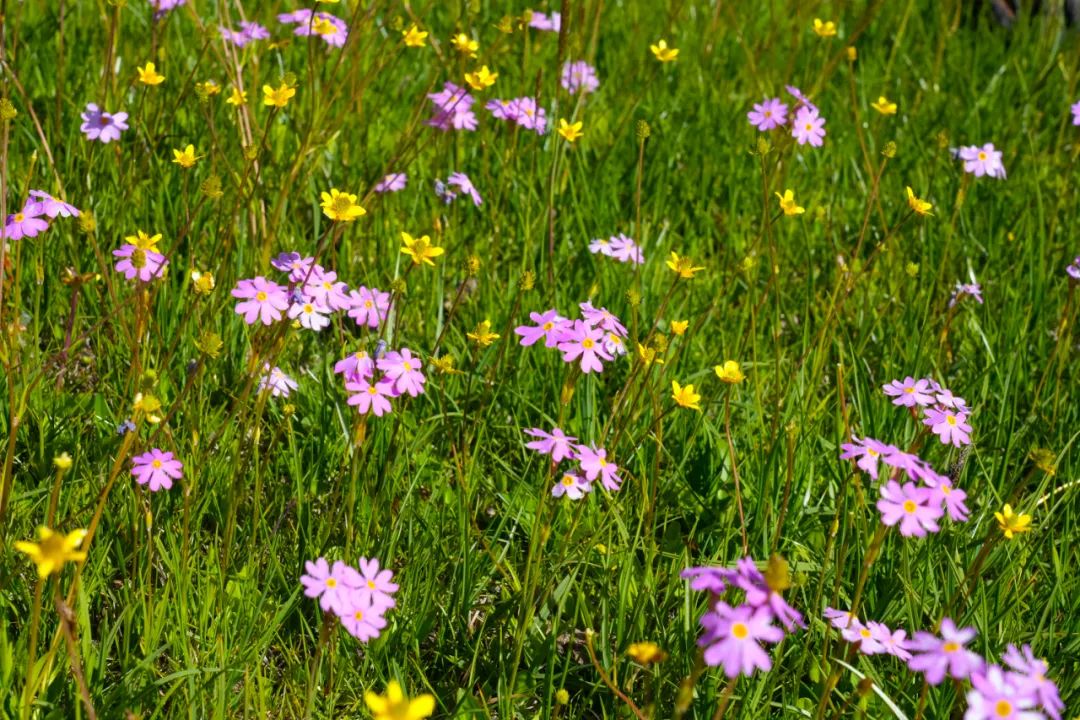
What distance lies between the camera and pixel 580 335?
180cm

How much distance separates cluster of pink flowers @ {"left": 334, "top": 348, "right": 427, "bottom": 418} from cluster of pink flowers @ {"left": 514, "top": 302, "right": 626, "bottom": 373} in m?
0.20

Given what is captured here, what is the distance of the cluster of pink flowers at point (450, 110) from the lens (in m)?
2.67

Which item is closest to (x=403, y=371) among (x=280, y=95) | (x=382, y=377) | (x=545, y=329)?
(x=382, y=377)

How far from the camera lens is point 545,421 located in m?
2.23

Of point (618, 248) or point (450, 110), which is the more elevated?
point (450, 110)

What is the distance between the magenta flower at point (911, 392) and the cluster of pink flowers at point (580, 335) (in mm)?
479

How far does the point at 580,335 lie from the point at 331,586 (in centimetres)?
61

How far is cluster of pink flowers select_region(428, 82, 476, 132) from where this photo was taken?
2666mm

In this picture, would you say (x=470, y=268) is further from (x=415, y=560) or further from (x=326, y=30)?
(x=326, y=30)

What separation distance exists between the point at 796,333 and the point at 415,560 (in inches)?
51.1

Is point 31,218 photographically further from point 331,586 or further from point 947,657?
point 947,657

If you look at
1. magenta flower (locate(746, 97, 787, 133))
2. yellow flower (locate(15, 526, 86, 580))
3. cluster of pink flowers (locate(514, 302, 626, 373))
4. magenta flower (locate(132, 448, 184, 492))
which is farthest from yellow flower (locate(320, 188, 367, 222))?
magenta flower (locate(746, 97, 787, 133))

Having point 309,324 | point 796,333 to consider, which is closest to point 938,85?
point 796,333

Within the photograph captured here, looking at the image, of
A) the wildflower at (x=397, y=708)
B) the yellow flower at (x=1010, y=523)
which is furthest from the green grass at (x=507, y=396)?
the wildflower at (x=397, y=708)
